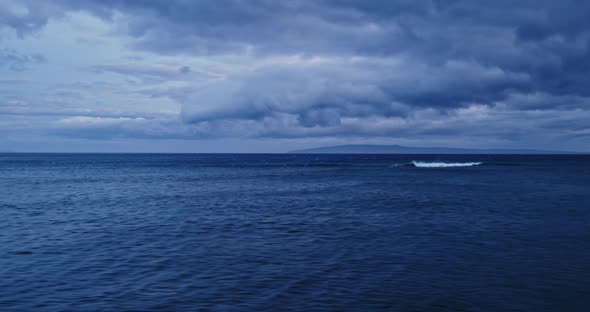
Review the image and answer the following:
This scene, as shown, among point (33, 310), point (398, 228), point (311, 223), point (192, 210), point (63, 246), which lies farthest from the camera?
point (192, 210)

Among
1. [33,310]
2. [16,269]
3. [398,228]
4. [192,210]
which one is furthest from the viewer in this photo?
[192,210]

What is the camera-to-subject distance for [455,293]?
46.4 feet

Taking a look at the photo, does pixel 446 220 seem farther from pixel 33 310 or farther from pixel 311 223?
pixel 33 310

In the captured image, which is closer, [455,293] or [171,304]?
[171,304]

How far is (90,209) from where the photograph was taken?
116ft

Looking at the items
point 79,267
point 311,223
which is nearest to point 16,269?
point 79,267

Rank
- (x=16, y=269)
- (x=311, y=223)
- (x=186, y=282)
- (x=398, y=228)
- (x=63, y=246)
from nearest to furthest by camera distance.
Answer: (x=186, y=282)
(x=16, y=269)
(x=63, y=246)
(x=398, y=228)
(x=311, y=223)

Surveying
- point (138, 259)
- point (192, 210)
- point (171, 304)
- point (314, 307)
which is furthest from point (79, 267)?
point (192, 210)

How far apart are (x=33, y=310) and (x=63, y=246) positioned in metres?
9.29

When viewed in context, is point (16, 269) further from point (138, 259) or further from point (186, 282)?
point (186, 282)

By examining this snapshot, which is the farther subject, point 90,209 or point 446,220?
point 90,209

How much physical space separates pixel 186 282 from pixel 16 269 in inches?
302

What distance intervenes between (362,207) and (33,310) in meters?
27.0

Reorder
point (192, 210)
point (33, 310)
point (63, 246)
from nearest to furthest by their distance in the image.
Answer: point (33, 310), point (63, 246), point (192, 210)
